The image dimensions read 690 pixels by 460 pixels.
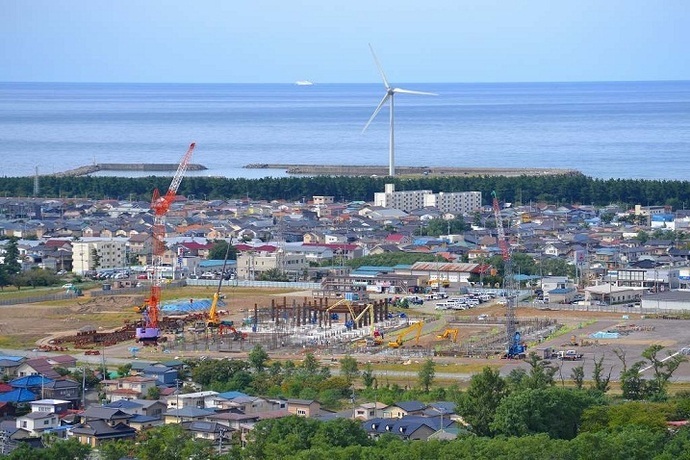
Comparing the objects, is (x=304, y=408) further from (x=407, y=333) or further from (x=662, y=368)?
(x=407, y=333)

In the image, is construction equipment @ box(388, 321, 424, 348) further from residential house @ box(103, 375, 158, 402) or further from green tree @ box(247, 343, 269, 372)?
residential house @ box(103, 375, 158, 402)

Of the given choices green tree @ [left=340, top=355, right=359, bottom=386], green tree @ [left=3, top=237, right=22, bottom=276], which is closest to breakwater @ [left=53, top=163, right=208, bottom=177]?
green tree @ [left=3, top=237, right=22, bottom=276]

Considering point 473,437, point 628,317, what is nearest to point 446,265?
point 628,317

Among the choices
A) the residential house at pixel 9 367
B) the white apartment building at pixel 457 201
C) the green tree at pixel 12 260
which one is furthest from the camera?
the white apartment building at pixel 457 201

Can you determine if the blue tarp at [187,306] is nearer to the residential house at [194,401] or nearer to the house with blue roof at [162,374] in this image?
the house with blue roof at [162,374]

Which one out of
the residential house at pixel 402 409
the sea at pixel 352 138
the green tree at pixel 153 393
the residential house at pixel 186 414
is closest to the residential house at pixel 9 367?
the green tree at pixel 153 393

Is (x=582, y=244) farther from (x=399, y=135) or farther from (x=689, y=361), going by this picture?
(x=399, y=135)

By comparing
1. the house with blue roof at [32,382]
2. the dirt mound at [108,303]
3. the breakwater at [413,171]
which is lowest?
the house with blue roof at [32,382]
